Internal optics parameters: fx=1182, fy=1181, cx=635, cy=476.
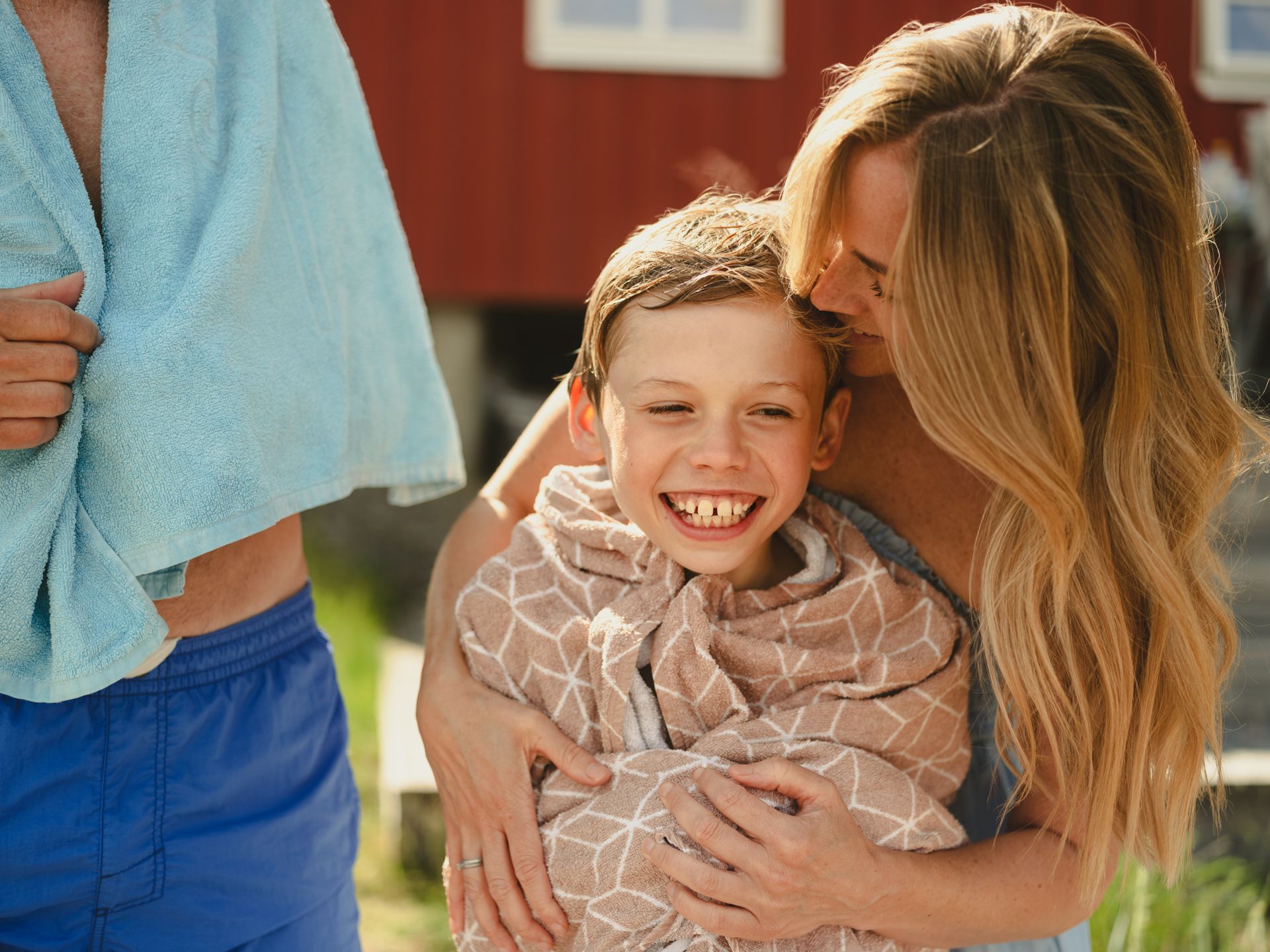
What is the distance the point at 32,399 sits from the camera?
4.63 feet

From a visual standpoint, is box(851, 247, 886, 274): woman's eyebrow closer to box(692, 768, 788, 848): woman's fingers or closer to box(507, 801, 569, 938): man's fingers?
box(692, 768, 788, 848): woman's fingers

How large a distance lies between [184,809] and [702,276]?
1027mm

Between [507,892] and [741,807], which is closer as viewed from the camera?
[741,807]

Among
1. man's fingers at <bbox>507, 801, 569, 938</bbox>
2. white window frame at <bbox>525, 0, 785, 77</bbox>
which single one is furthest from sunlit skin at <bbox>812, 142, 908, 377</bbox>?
white window frame at <bbox>525, 0, 785, 77</bbox>

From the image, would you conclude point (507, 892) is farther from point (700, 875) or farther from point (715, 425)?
point (715, 425)

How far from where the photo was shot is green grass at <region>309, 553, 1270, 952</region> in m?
2.88

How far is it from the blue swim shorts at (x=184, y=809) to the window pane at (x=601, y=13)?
5.94m

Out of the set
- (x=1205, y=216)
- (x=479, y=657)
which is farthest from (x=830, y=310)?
(x=479, y=657)

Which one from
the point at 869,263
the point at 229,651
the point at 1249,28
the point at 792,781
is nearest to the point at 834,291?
the point at 869,263

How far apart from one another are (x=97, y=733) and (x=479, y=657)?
1.75 feet

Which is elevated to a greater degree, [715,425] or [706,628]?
[715,425]

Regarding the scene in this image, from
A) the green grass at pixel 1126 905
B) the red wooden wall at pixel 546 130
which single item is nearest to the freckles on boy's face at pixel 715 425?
the green grass at pixel 1126 905

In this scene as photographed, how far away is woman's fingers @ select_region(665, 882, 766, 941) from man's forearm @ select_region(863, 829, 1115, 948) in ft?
0.52

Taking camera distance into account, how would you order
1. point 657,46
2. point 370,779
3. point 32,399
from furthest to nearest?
point 657,46
point 370,779
point 32,399
